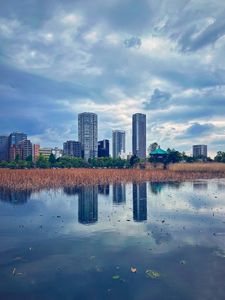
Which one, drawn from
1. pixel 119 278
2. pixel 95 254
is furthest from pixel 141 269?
pixel 95 254

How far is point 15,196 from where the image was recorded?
26.4 m

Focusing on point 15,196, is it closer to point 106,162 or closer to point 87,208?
point 87,208

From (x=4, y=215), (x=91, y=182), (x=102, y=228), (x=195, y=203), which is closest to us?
(x=102, y=228)

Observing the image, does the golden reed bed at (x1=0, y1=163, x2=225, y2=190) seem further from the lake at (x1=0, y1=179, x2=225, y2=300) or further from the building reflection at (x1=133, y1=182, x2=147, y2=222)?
the lake at (x1=0, y1=179, x2=225, y2=300)

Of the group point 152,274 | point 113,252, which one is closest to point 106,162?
point 113,252

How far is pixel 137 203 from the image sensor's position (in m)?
22.6

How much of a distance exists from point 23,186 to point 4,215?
1441 centimetres

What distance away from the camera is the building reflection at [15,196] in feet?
78.1

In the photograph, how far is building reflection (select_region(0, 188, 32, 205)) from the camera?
23.8 m

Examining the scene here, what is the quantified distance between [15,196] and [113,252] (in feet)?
58.5

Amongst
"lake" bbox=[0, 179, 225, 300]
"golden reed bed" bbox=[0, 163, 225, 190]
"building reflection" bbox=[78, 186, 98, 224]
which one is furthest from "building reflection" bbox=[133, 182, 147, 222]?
"golden reed bed" bbox=[0, 163, 225, 190]

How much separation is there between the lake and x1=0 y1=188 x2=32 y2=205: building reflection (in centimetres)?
246

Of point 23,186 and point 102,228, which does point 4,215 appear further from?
point 23,186

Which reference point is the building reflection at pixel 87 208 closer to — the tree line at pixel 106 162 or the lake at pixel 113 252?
the lake at pixel 113 252
